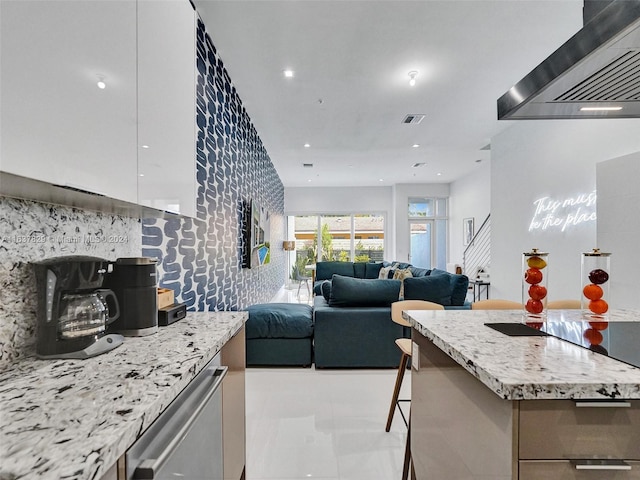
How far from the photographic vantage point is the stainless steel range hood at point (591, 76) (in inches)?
41.1

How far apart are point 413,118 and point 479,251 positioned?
164 inches

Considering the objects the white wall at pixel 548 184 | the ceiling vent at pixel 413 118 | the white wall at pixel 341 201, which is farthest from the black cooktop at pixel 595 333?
the white wall at pixel 341 201

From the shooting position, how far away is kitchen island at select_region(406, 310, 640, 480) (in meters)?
0.77

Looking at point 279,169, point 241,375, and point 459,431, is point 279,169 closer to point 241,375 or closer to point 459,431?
point 241,375

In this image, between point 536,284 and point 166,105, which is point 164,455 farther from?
point 536,284

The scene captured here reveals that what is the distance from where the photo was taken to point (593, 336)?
3.83ft

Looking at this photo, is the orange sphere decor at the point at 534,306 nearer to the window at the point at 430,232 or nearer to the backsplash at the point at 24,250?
Answer: the backsplash at the point at 24,250

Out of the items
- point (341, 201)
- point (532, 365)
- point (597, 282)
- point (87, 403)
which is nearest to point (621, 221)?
point (597, 282)

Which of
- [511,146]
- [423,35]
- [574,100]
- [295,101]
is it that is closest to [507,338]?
[574,100]

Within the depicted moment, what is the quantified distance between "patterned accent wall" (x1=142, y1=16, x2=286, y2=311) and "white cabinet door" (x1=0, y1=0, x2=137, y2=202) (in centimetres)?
83

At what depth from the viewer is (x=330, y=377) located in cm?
316

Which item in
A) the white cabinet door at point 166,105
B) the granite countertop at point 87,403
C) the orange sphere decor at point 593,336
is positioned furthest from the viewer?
the white cabinet door at point 166,105

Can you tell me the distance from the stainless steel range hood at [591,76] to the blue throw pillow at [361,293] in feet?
6.57

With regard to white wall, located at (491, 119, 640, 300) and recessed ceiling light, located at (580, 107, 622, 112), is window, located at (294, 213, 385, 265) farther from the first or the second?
recessed ceiling light, located at (580, 107, 622, 112)
